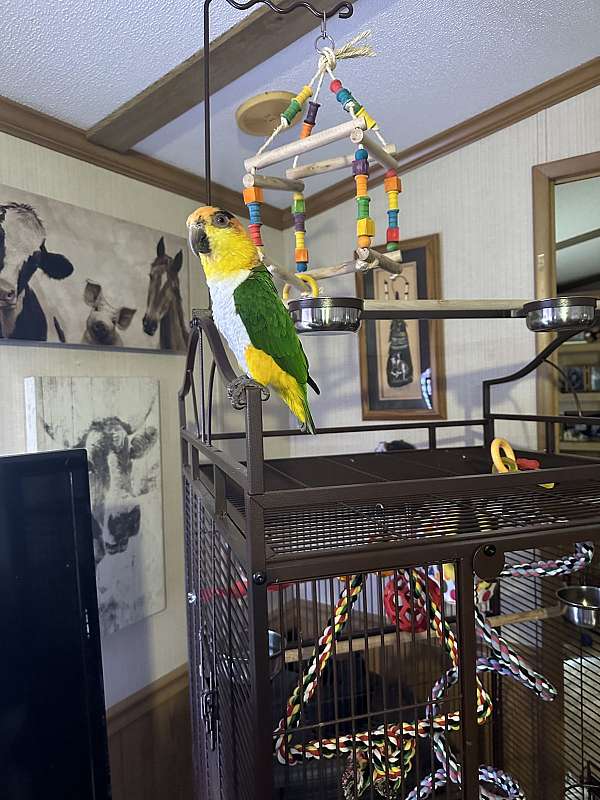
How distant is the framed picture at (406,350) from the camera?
1.95 m

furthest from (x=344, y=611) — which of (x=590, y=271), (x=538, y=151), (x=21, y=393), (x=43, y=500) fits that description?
(x=590, y=271)

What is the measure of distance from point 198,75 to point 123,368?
775mm

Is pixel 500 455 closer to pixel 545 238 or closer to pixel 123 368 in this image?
pixel 545 238

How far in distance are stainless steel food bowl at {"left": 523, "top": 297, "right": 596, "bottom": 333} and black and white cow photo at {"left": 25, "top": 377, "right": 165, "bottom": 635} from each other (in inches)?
43.3

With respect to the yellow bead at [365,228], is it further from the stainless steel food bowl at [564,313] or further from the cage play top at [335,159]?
the stainless steel food bowl at [564,313]

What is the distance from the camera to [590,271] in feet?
7.11

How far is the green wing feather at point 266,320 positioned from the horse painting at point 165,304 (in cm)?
92

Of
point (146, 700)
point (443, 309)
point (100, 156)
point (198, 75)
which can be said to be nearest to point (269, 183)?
→ point (443, 309)

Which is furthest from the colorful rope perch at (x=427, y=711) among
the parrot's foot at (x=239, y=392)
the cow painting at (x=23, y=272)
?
the cow painting at (x=23, y=272)

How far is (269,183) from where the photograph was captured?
0.99 metres

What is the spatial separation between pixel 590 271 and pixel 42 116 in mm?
1947

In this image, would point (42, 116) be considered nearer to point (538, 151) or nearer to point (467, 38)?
point (467, 38)

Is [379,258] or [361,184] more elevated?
[361,184]

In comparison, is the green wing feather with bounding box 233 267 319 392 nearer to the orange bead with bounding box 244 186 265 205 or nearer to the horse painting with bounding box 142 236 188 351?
the orange bead with bounding box 244 186 265 205
